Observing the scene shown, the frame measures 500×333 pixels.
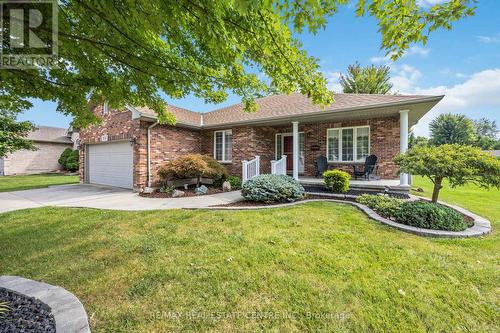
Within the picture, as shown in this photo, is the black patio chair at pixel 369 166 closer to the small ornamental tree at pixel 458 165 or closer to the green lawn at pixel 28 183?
the small ornamental tree at pixel 458 165

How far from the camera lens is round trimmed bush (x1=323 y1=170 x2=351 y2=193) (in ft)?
24.6

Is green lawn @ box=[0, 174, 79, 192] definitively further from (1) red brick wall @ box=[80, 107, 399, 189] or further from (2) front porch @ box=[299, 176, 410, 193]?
(2) front porch @ box=[299, 176, 410, 193]

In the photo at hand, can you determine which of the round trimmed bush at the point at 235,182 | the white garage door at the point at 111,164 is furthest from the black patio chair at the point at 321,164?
the white garage door at the point at 111,164

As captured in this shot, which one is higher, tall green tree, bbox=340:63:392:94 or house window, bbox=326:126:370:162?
tall green tree, bbox=340:63:392:94

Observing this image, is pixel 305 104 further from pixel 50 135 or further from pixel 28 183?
pixel 50 135

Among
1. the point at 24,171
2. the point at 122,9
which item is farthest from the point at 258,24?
the point at 24,171

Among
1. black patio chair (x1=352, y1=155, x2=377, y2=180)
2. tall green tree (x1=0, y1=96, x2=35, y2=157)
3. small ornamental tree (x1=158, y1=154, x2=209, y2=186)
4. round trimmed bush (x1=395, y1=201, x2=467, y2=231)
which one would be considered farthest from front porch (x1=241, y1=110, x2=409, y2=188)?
tall green tree (x1=0, y1=96, x2=35, y2=157)

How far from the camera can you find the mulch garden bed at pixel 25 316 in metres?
1.92

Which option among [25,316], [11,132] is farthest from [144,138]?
[11,132]

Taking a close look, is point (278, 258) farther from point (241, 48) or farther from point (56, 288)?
point (241, 48)

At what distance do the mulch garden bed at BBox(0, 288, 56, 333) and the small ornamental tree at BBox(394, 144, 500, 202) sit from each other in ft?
22.6

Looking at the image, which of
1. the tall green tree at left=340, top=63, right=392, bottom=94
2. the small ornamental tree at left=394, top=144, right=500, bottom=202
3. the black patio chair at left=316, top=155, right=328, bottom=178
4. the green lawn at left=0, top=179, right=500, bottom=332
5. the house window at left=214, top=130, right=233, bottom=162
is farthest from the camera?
the tall green tree at left=340, top=63, right=392, bottom=94

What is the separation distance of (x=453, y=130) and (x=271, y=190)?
37.4 meters

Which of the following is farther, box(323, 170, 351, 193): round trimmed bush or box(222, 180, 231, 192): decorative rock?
box(222, 180, 231, 192): decorative rock
